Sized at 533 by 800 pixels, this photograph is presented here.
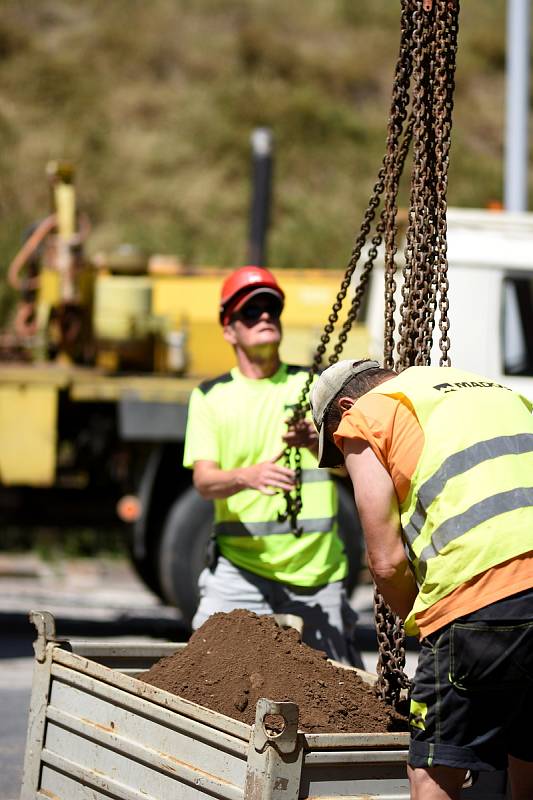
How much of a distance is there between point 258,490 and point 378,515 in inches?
64.6

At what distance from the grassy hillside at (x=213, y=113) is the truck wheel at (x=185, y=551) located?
1130 cm

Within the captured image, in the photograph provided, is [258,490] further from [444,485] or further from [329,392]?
[444,485]

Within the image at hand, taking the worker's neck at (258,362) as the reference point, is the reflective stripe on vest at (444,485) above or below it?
below

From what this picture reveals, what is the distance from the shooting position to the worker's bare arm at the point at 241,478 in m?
4.69

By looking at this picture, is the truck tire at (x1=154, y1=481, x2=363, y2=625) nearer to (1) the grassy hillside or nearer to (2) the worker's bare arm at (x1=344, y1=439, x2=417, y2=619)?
(2) the worker's bare arm at (x1=344, y1=439, x2=417, y2=619)

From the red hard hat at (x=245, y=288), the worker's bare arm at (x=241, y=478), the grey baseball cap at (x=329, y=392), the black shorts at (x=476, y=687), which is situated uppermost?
the red hard hat at (x=245, y=288)

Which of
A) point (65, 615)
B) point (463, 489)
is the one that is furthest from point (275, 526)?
point (65, 615)

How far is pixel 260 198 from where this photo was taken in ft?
35.7

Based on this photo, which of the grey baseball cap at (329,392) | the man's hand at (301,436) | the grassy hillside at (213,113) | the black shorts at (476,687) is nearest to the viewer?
the black shorts at (476,687)

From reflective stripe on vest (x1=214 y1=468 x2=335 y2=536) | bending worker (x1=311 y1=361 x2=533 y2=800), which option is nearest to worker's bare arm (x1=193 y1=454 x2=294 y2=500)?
reflective stripe on vest (x1=214 y1=468 x2=335 y2=536)

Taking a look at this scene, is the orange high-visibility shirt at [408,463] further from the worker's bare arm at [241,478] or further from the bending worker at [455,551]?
the worker's bare arm at [241,478]

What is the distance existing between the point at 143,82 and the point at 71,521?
727 inches

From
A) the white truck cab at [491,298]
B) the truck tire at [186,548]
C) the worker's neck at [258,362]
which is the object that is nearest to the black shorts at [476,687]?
the worker's neck at [258,362]

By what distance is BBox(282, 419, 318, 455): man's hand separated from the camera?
4.80 m
